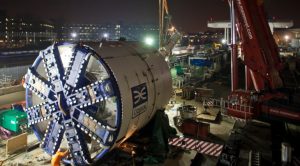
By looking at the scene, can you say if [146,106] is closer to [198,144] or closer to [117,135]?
[117,135]

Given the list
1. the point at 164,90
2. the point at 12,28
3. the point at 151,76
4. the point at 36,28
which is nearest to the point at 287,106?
the point at 164,90

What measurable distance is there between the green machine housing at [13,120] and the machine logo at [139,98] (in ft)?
26.6

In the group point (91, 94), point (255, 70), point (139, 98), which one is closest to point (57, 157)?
point (91, 94)

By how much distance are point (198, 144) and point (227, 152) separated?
1788mm

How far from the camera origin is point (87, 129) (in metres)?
9.41

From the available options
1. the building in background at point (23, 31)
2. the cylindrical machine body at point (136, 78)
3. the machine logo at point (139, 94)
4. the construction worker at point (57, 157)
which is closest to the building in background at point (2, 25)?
the building in background at point (23, 31)

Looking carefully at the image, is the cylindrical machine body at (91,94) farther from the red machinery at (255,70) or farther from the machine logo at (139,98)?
the red machinery at (255,70)

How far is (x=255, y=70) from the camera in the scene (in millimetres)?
13719

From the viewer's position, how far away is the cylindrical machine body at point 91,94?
8.94 meters

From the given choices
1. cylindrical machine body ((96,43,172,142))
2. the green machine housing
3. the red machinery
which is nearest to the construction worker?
cylindrical machine body ((96,43,172,142))

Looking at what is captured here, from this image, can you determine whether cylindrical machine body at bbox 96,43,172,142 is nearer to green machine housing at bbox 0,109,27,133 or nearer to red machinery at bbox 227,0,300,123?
red machinery at bbox 227,0,300,123

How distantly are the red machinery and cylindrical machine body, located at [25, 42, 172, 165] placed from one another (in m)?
5.13

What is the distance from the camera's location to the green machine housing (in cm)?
1462

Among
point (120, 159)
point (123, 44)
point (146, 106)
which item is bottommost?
point (120, 159)
